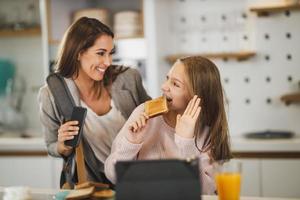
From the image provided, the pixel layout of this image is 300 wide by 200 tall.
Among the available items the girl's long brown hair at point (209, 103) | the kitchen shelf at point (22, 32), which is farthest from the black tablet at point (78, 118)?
the kitchen shelf at point (22, 32)

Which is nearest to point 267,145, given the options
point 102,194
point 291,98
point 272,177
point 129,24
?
point 272,177

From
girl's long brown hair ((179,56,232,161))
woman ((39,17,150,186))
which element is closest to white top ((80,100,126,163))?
woman ((39,17,150,186))

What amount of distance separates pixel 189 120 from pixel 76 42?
0.67 meters

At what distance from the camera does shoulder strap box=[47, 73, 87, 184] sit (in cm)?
218

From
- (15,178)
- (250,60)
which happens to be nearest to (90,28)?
(250,60)

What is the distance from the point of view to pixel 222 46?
3867mm

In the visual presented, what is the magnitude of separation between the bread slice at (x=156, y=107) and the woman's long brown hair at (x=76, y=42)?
0.42m

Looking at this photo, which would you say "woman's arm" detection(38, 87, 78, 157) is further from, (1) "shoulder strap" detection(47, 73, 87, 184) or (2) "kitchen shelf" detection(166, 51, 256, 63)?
(2) "kitchen shelf" detection(166, 51, 256, 63)

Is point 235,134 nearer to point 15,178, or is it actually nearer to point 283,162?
point 283,162

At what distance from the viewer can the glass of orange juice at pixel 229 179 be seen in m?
1.66

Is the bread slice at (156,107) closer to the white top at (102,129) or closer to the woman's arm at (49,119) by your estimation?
the white top at (102,129)

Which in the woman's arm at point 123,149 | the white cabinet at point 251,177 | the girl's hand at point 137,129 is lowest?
the white cabinet at point 251,177

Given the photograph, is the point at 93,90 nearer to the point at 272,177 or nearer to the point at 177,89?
the point at 177,89

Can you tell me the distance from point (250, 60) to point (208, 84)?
182 centimetres
